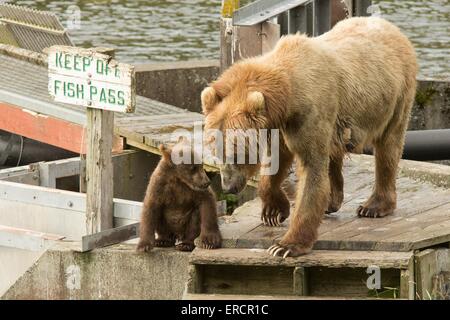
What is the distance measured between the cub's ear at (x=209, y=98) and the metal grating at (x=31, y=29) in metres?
7.58

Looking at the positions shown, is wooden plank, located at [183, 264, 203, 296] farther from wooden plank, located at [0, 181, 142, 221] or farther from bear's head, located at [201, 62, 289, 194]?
wooden plank, located at [0, 181, 142, 221]

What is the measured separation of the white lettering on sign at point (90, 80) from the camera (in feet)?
31.5

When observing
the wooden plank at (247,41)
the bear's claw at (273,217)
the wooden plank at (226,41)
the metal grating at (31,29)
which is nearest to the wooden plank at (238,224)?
the bear's claw at (273,217)

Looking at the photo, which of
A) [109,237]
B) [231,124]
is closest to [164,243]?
[109,237]

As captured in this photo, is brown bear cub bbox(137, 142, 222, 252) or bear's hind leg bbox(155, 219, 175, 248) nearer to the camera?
brown bear cub bbox(137, 142, 222, 252)

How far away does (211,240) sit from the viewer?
8.88 meters

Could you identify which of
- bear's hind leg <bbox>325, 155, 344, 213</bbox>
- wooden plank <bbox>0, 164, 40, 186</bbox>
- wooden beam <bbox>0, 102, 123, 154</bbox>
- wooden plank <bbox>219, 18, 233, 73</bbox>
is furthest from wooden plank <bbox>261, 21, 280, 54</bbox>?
bear's hind leg <bbox>325, 155, 344, 213</bbox>

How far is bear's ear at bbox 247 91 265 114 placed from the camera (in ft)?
25.9

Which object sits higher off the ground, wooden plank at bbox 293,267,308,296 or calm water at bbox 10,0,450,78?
calm water at bbox 10,0,450,78

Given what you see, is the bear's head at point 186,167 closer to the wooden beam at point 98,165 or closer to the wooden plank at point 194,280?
the wooden plank at point 194,280

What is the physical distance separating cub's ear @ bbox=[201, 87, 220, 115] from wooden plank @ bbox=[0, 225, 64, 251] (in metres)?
2.95

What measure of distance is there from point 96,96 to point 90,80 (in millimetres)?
135

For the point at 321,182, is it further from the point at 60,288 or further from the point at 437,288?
the point at 60,288
